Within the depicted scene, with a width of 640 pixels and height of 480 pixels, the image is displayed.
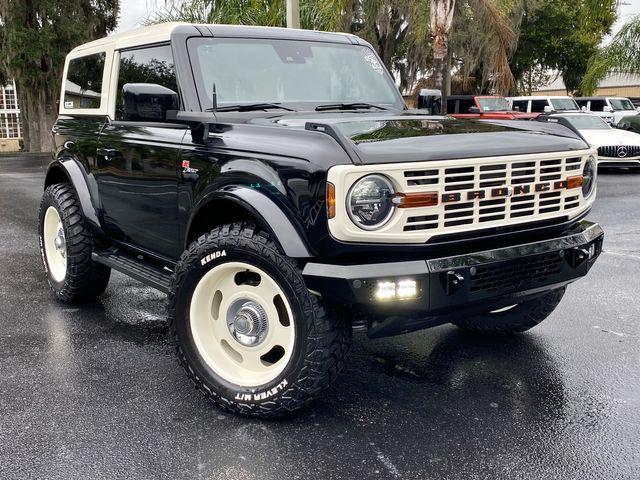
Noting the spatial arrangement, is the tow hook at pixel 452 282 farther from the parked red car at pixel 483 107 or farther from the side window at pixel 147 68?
the parked red car at pixel 483 107

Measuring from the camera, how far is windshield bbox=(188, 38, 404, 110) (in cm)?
425

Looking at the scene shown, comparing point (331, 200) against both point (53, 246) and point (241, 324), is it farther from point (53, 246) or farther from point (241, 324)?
point (53, 246)

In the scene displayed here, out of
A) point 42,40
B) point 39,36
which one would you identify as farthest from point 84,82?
point 39,36

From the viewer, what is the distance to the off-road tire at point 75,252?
5.14 m

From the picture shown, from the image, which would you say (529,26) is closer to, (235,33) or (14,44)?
(14,44)

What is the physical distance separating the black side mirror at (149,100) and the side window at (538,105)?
21940 mm

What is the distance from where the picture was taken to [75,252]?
515 cm

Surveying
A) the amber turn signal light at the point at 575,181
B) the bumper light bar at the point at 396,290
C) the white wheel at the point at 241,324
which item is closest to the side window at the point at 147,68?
the white wheel at the point at 241,324

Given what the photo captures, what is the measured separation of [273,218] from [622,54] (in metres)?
25.5

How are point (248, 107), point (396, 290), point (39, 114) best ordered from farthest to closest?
point (39, 114) → point (248, 107) → point (396, 290)

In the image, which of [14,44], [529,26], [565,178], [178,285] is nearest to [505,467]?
[565,178]

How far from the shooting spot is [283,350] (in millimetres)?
3607

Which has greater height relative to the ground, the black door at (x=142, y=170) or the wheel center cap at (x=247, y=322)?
the black door at (x=142, y=170)

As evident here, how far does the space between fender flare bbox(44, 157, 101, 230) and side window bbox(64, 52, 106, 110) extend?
46 centimetres
